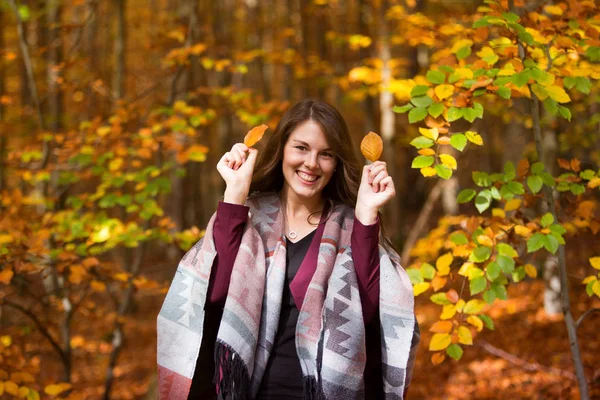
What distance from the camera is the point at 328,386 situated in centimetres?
201

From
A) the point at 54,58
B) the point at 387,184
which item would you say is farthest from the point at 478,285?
the point at 54,58

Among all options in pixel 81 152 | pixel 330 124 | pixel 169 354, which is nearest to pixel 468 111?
pixel 330 124

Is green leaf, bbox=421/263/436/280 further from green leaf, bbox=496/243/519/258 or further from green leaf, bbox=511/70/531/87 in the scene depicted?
green leaf, bbox=511/70/531/87

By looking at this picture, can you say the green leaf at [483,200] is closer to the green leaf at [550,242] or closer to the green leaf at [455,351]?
the green leaf at [550,242]

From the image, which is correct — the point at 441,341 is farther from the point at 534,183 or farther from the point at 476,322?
the point at 534,183

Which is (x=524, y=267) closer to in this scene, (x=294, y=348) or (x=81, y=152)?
(x=294, y=348)

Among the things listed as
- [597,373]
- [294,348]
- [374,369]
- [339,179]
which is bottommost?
[597,373]

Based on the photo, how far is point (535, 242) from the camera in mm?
2338

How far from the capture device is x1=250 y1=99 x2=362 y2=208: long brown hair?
228cm

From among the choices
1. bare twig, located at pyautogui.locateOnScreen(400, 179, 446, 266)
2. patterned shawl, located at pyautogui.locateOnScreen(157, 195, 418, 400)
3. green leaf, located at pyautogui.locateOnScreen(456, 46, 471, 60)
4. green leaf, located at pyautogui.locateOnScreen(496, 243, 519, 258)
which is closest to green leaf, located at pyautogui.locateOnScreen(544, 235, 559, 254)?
green leaf, located at pyautogui.locateOnScreen(496, 243, 519, 258)

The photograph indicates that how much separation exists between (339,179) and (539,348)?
4444 millimetres

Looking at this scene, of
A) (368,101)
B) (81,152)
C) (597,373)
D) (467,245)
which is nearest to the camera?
(467,245)

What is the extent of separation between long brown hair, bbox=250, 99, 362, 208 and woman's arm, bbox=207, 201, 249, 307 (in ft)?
1.18

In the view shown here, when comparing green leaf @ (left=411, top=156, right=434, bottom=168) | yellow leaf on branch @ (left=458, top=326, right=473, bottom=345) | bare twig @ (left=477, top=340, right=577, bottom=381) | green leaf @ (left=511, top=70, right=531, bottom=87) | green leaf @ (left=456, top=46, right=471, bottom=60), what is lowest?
bare twig @ (left=477, top=340, right=577, bottom=381)
